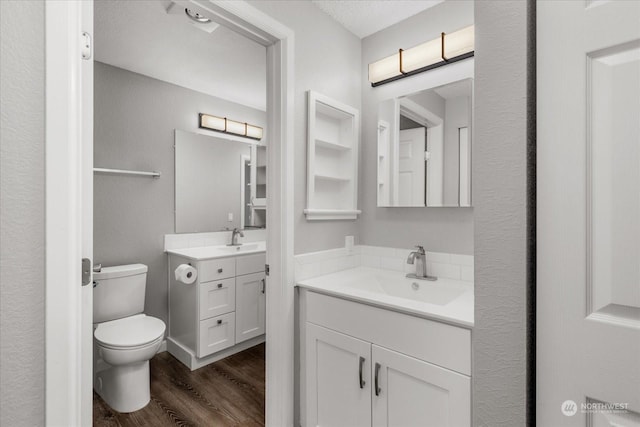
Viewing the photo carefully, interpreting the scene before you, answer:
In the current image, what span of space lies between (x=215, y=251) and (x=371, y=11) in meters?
2.21

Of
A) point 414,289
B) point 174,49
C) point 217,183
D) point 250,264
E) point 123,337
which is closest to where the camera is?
point 414,289

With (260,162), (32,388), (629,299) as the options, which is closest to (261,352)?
(260,162)

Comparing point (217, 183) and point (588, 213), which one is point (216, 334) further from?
point (588, 213)

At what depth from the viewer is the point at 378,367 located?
1.36 metres

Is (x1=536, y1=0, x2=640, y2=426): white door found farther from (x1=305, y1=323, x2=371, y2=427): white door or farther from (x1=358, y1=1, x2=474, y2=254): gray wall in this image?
(x1=358, y1=1, x2=474, y2=254): gray wall

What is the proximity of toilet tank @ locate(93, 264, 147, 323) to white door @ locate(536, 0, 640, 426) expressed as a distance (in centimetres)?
255

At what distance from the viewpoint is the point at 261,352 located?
2.78 m

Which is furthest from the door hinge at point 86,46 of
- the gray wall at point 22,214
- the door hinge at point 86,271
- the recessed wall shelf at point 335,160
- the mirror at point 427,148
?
the mirror at point 427,148

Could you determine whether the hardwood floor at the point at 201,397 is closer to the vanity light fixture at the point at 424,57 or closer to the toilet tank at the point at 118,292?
the toilet tank at the point at 118,292

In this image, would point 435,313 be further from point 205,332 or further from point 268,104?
point 205,332

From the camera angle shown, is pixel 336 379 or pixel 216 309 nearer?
pixel 336 379

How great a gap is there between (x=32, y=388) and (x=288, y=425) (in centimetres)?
127

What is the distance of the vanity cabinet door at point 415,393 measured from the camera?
1145 millimetres

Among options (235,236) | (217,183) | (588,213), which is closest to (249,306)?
(235,236)
